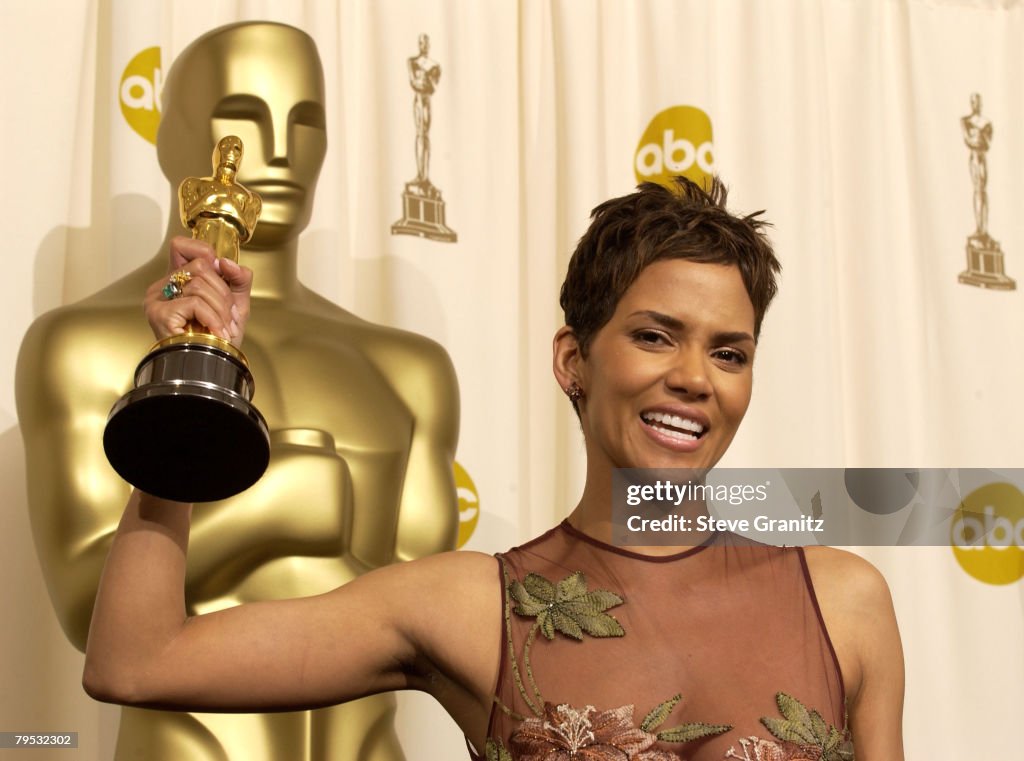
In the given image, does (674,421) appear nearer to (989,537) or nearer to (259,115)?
(259,115)

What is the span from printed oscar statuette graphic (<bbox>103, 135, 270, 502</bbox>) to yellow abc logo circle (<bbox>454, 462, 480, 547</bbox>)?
934 millimetres

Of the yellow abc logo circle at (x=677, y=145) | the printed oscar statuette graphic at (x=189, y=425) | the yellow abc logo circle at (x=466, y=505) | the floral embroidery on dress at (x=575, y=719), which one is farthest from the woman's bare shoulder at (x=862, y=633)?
the yellow abc logo circle at (x=677, y=145)

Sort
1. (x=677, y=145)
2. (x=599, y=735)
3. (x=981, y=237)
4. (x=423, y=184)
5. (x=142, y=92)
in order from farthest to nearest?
(x=981, y=237) < (x=677, y=145) < (x=423, y=184) < (x=142, y=92) < (x=599, y=735)

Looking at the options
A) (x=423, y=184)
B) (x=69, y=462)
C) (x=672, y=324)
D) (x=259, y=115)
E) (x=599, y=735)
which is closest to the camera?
(x=599, y=735)

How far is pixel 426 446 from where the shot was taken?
1.37m

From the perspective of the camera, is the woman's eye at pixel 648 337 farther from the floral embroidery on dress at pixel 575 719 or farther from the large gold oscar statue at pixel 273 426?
the large gold oscar statue at pixel 273 426

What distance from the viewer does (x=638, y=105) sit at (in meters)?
1.99

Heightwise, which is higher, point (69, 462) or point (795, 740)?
point (69, 462)

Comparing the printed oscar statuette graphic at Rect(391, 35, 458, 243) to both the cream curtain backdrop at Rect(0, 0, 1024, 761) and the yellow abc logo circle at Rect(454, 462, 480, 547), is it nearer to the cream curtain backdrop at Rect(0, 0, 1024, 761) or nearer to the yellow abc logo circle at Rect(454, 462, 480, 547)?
the cream curtain backdrop at Rect(0, 0, 1024, 761)

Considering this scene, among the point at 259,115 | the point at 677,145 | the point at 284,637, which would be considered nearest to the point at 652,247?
the point at 284,637

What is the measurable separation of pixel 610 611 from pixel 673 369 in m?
0.18

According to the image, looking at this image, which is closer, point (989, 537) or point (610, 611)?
point (610, 611)

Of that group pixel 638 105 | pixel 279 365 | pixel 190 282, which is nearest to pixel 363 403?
pixel 279 365

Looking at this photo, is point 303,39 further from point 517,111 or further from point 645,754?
point 645,754
